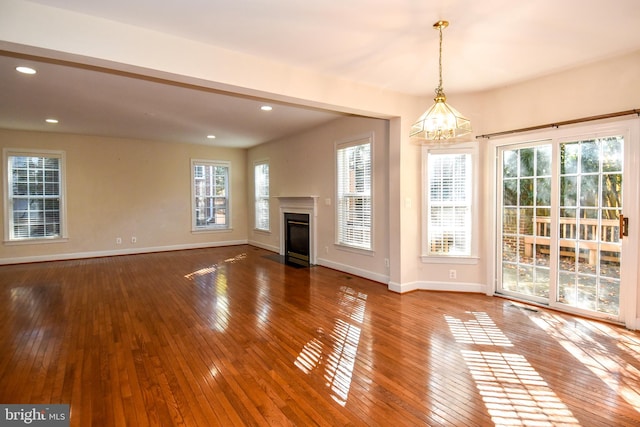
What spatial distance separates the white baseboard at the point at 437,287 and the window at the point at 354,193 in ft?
3.02

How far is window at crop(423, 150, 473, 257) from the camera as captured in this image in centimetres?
456

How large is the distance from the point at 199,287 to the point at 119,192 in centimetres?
428

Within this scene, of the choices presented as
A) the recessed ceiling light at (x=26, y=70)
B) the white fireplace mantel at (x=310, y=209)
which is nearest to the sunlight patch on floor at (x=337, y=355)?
the white fireplace mantel at (x=310, y=209)

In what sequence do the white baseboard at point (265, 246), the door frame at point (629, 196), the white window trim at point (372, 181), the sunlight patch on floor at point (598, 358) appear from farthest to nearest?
1. the white baseboard at point (265, 246)
2. the white window trim at point (372, 181)
3. the door frame at point (629, 196)
4. the sunlight patch on floor at point (598, 358)

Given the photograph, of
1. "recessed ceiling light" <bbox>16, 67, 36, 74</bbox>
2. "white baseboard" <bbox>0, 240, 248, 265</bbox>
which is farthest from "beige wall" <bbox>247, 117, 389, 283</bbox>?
"recessed ceiling light" <bbox>16, 67, 36, 74</bbox>

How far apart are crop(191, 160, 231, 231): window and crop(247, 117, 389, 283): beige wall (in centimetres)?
112

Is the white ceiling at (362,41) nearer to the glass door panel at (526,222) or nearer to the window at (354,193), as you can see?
the glass door panel at (526,222)

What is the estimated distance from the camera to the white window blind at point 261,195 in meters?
8.34

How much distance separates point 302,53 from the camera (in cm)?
324

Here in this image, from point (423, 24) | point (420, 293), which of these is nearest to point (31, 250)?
point (420, 293)

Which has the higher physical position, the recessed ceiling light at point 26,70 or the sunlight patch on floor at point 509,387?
the recessed ceiling light at point 26,70

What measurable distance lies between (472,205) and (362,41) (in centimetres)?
277

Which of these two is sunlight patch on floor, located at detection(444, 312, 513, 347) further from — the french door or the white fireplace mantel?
the white fireplace mantel

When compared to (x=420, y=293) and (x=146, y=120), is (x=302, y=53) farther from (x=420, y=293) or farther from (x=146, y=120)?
(x=146, y=120)
